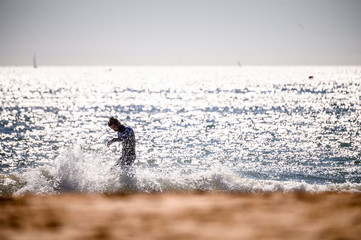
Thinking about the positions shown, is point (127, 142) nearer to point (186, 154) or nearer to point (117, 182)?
point (117, 182)

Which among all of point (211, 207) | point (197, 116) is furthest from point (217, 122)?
point (211, 207)

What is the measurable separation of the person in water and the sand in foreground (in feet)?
16.8

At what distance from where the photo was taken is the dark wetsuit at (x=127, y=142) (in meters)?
10.5

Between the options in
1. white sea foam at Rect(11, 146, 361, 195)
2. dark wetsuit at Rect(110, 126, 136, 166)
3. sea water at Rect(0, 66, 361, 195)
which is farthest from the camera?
sea water at Rect(0, 66, 361, 195)

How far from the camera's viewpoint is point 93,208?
4.43 m

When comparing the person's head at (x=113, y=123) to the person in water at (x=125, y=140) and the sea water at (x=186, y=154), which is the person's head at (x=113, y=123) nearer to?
the person in water at (x=125, y=140)

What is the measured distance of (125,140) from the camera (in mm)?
10594

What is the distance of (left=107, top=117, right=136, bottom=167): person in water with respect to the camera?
10.2 m

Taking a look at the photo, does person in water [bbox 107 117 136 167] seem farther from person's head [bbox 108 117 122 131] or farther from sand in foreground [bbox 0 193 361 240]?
sand in foreground [bbox 0 193 361 240]

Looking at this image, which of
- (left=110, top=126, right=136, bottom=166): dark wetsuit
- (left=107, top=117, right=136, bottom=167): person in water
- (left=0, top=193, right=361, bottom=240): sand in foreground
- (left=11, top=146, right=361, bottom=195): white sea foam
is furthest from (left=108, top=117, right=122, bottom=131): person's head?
(left=0, top=193, right=361, bottom=240): sand in foreground

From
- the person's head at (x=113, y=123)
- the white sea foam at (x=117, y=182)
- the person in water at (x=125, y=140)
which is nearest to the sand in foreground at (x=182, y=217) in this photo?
the person's head at (x=113, y=123)

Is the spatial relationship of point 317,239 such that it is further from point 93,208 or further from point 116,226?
point 93,208

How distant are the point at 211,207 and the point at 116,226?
132cm

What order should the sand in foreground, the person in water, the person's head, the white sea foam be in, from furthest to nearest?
the white sea foam → the person in water → the person's head → the sand in foreground
